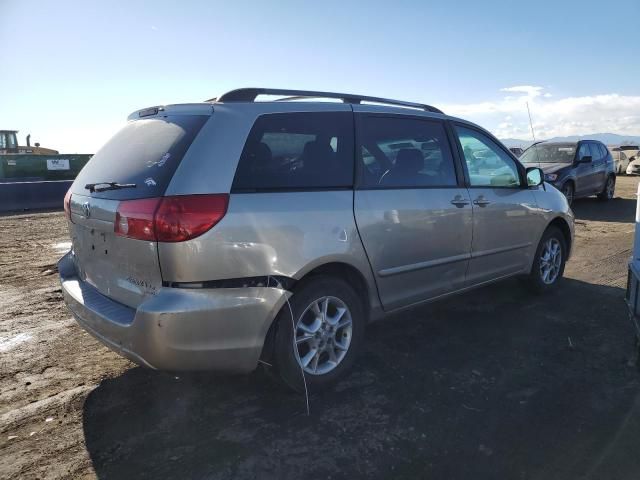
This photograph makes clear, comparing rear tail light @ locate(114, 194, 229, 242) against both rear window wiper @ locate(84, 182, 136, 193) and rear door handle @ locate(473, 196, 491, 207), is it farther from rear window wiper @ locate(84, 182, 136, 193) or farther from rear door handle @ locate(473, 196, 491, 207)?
rear door handle @ locate(473, 196, 491, 207)

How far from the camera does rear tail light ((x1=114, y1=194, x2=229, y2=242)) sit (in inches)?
101

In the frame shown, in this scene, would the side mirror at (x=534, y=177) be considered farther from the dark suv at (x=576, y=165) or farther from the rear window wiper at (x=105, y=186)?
the dark suv at (x=576, y=165)

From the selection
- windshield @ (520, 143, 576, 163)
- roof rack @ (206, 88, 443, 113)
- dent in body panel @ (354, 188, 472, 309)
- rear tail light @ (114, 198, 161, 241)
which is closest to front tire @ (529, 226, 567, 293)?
dent in body panel @ (354, 188, 472, 309)

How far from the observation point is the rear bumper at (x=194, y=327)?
2.62m

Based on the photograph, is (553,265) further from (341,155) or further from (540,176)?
(341,155)

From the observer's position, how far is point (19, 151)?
2659cm

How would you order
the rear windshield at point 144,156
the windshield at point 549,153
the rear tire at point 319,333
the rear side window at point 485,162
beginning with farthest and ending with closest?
1. the windshield at point 549,153
2. the rear side window at point 485,162
3. the rear tire at point 319,333
4. the rear windshield at point 144,156

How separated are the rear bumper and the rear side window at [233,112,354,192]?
2.05 feet

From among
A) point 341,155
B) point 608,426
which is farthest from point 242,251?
point 608,426

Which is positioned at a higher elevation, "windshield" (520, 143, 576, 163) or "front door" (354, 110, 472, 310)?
"windshield" (520, 143, 576, 163)

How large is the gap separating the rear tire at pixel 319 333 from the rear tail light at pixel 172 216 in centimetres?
72

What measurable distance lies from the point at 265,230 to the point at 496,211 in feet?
8.23

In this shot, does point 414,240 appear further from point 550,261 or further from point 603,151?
point 603,151

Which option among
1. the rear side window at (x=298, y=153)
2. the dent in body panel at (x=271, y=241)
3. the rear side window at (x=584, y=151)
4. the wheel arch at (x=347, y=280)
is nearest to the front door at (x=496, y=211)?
the wheel arch at (x=347, y=280)
